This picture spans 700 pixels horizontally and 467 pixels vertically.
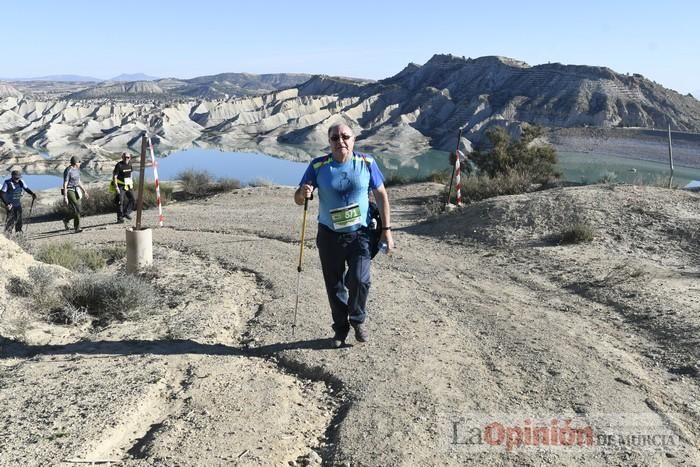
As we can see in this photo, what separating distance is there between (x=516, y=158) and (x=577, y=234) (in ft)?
40.2

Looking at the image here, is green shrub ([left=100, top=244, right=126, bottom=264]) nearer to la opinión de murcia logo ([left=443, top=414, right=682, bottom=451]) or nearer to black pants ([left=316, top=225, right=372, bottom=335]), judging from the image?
black pants ([left=316, top=225, right=372, bottom=335])

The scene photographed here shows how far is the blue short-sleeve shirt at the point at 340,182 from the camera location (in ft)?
16.5

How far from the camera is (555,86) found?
87438mm

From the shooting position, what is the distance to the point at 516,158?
2144 cm

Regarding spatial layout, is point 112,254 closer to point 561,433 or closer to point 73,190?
point 73,190

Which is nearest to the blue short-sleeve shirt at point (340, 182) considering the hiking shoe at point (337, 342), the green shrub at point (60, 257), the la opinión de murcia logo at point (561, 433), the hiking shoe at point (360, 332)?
the hiking shoe at point (360, 332)

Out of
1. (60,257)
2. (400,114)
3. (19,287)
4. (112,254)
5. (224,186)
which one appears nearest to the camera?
(19,287)

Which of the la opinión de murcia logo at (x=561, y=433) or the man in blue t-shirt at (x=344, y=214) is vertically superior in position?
the man in blue t-shirt at (x=344, y=214)

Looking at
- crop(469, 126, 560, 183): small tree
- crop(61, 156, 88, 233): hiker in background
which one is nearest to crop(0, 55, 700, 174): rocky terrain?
crop(469, 126, 560, 183): small tree

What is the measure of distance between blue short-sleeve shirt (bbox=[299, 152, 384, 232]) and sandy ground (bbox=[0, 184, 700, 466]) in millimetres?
1240

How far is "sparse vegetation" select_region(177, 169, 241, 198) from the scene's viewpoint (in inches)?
831

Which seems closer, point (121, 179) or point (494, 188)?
point (121, 179)

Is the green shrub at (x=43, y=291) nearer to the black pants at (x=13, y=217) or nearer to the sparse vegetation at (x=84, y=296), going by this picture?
the sparse vegetation at (x=84, y=296)

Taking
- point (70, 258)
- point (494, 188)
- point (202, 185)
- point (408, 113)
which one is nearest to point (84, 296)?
point (70, 258)
